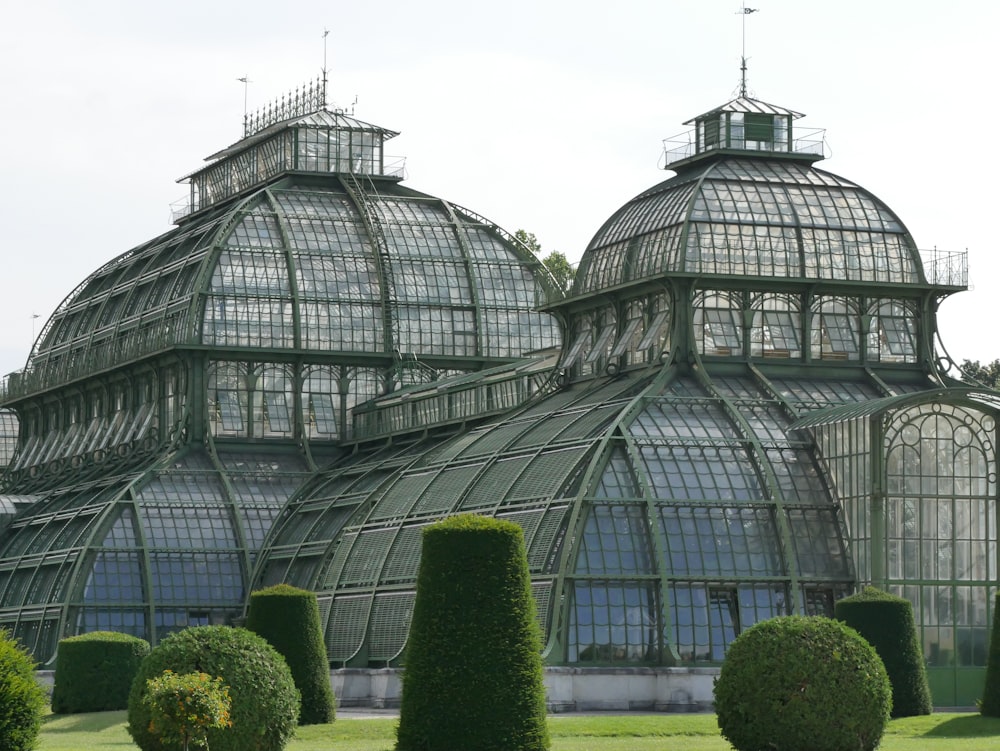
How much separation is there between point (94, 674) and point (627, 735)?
1955cm

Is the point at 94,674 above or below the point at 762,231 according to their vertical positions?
below

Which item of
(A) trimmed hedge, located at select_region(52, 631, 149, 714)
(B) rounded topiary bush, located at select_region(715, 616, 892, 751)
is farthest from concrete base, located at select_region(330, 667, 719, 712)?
(B) rounded topiary bush, located at select_region(715, 616, 892, 751)

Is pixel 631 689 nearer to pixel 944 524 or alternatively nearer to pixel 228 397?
pixel 944 524

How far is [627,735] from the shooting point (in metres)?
52.8

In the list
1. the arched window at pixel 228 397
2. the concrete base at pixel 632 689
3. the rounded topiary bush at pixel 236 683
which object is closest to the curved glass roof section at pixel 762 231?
the concrete base at pixel 632 689

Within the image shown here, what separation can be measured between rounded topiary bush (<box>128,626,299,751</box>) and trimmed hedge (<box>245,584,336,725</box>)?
39.0 feet

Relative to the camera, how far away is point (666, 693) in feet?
201

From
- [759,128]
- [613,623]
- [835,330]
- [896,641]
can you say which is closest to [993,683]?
→ [896,641]

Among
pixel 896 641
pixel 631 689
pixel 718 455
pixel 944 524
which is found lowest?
pixel 631 689

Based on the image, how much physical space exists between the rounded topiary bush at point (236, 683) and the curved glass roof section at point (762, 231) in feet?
95.3

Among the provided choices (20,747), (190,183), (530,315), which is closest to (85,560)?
(530,315)

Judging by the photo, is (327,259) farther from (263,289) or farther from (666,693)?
(666,693)

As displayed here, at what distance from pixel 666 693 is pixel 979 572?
34.2ft

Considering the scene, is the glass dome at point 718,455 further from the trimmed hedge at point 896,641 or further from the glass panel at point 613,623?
the trimmed hedge at point 896,641
